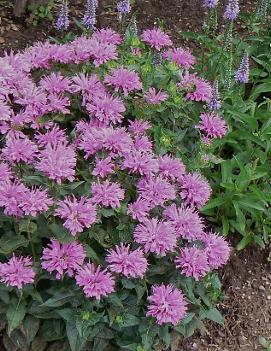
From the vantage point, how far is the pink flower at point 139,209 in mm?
2539

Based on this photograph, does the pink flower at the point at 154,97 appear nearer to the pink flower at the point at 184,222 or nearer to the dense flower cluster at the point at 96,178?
the dense flower cluster at the point at 96,178

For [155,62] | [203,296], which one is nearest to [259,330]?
[203,296]

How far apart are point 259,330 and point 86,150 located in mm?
1358

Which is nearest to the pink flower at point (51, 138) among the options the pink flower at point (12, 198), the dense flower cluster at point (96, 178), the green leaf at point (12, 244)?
the dense flower cluster at point (96, 178)

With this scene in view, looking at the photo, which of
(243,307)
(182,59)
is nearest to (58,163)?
(182,59)

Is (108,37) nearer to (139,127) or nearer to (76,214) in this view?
(139,127)

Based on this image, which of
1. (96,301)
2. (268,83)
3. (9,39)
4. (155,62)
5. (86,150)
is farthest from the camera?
(9,39)

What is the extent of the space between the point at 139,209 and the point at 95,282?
34cm

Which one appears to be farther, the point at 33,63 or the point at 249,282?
the point at 249,282

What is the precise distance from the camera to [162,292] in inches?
98.6

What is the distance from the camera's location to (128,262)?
244 centimetres

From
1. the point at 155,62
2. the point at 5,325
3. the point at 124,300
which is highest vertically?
the point at 155,62

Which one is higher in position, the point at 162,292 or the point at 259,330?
the point at 162,292

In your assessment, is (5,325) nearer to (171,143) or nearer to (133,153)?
(133,153)
